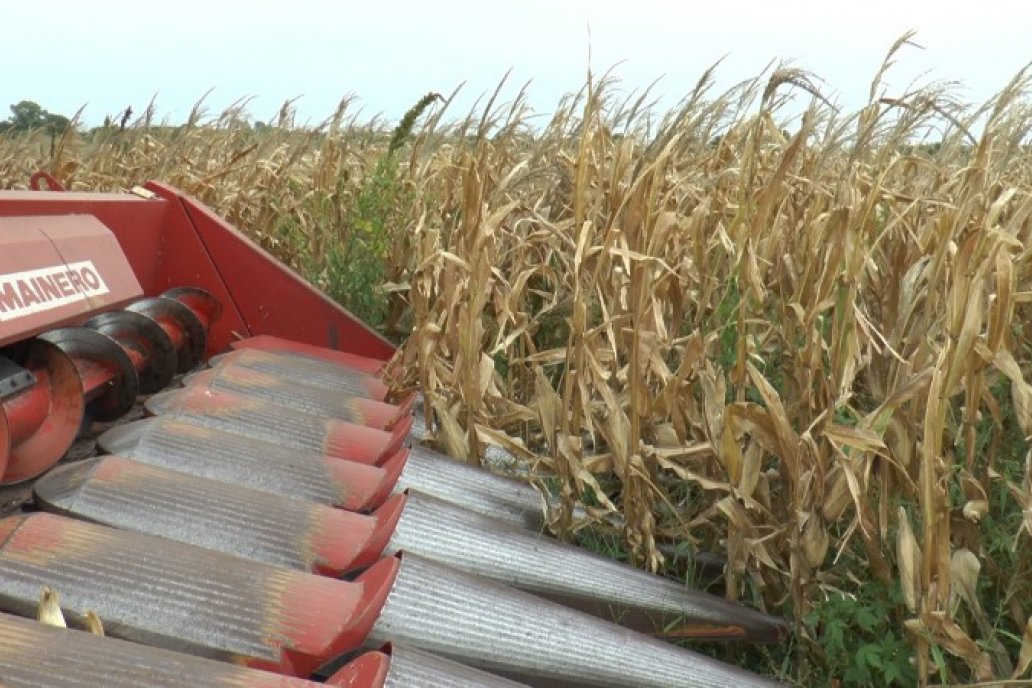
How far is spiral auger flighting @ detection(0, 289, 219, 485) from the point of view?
2.52 m

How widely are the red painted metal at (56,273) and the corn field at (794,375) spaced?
0.84 meters

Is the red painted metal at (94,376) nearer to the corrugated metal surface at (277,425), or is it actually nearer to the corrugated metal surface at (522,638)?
the corrugated metal surface at (277,425)

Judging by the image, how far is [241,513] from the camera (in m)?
2.15

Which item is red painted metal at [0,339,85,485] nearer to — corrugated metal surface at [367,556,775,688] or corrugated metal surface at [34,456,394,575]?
corrugated metal surface at [34,456,394,575]

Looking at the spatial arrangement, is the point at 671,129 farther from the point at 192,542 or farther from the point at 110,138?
the point at 110,138

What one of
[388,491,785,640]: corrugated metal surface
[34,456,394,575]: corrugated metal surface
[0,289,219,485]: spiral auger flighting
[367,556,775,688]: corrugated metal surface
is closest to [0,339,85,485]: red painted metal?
[0,289,219,485]: spiral auger flighting

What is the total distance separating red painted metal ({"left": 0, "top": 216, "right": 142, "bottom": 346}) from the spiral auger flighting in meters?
0.07

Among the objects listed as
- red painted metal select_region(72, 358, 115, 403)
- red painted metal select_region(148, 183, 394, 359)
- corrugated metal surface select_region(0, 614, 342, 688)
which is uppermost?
red painted metal select_region(148, 183, 394, 359)

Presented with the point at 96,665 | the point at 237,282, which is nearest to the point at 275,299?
Result: the point at 237,282

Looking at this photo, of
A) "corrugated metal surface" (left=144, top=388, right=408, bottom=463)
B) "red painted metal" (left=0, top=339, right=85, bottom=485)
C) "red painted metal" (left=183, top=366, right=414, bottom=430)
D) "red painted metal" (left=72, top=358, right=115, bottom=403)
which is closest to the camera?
"red painted metal" (left=0, top=339, right=85, bottom=485)

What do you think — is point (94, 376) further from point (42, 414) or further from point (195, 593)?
point (195, 593)

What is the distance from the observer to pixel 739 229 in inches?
112

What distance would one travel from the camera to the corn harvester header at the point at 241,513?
1704 mm

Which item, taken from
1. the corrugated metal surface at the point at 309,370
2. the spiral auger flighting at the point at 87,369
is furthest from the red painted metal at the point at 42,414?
the corrugated metal surface at the point at 309,370
